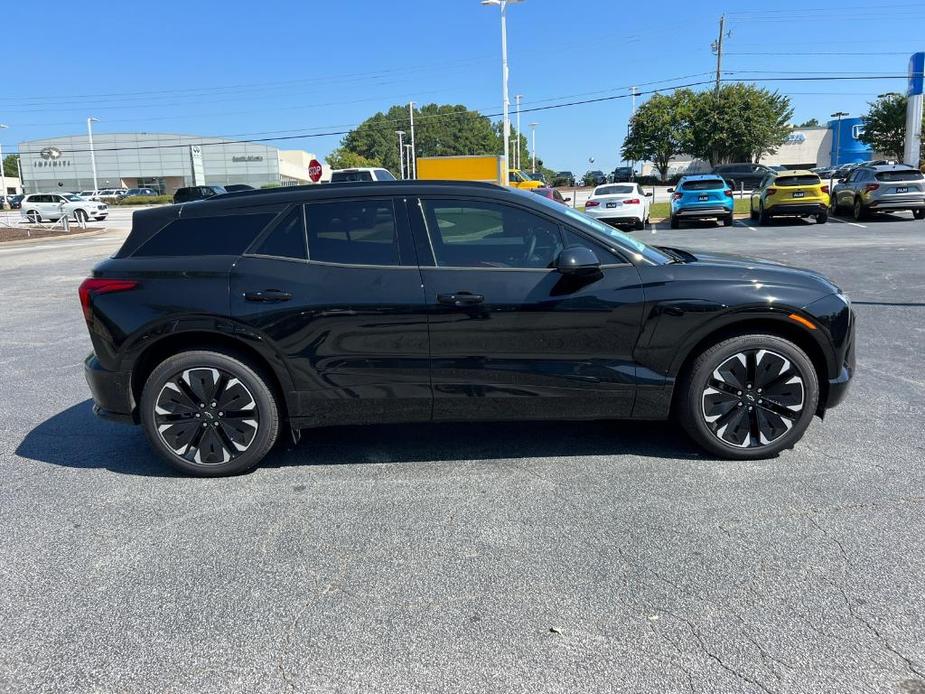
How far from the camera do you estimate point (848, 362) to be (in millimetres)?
4270

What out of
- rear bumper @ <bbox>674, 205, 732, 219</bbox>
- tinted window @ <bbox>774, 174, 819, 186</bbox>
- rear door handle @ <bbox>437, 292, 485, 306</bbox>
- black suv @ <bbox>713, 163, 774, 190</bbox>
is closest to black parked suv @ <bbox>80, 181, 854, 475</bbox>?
rear door handle @ <bbox>437, 292, 485, 306</bbox>

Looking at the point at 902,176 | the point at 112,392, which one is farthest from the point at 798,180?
the point at 112,392

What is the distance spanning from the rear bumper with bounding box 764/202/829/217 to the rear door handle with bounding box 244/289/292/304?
20369 mm

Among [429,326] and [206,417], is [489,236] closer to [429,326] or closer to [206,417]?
[429,326]

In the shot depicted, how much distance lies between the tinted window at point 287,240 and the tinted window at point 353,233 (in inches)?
1.9

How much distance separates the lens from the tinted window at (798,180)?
68.8 ft

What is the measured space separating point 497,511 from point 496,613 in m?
0.90

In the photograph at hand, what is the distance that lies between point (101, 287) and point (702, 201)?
19.7 m

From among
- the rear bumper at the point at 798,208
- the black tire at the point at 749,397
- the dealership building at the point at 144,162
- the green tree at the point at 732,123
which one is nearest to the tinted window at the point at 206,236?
the black tire at the point at 749,397

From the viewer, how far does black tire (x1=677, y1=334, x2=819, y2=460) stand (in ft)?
13.5

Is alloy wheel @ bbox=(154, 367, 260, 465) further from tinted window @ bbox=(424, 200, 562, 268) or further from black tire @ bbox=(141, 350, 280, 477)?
tinted window @ bbox=(424, 200, 562, 268)

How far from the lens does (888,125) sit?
57.8 metres

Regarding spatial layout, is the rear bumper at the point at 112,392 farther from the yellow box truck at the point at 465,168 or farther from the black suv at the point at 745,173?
the black suv at the point at 745,173

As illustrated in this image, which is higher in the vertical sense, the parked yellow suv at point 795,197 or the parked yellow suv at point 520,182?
the parked yellow suv at point 520,182
